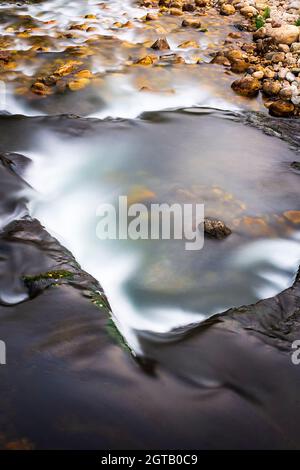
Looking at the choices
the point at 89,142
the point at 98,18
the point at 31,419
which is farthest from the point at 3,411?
the point at 98,18

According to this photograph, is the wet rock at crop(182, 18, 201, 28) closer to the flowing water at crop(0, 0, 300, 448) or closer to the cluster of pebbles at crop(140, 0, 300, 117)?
the cluster of pebbles at crop(140, 0, 300, 117)

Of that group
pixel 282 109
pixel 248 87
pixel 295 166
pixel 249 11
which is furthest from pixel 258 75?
pixel 249 11

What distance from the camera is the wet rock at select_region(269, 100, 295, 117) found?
638 cm

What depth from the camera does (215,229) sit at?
4.11 m

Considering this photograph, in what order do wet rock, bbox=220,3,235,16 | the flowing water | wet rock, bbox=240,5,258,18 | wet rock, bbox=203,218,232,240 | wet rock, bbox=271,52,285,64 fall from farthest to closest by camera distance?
wet rock, bbox=220,3,235,16
wet rock, bbox=240,5,258,18
wet rock, bbox=271,52,285,64
wet rock, bbox=203,218,232,240
the flowing water

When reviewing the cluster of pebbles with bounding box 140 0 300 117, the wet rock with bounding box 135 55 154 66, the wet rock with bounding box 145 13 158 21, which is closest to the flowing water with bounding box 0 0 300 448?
the wet rock with bounding box 135 55 154 66

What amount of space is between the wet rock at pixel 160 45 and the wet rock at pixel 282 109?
3.06 meters

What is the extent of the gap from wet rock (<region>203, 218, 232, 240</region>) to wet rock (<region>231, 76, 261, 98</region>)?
12.0 ft

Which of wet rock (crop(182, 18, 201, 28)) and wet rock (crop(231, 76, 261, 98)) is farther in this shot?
wet rock (crop(182, 18, 201, 28))

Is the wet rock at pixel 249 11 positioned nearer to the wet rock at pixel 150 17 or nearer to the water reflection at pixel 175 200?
the wet rock at pixel 150 17

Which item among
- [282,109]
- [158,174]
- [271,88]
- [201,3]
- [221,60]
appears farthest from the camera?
[201,3]

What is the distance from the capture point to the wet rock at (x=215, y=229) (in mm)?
4113

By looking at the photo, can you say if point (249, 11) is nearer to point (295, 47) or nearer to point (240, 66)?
point (295, 47)

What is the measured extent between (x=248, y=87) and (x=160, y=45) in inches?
94.3
